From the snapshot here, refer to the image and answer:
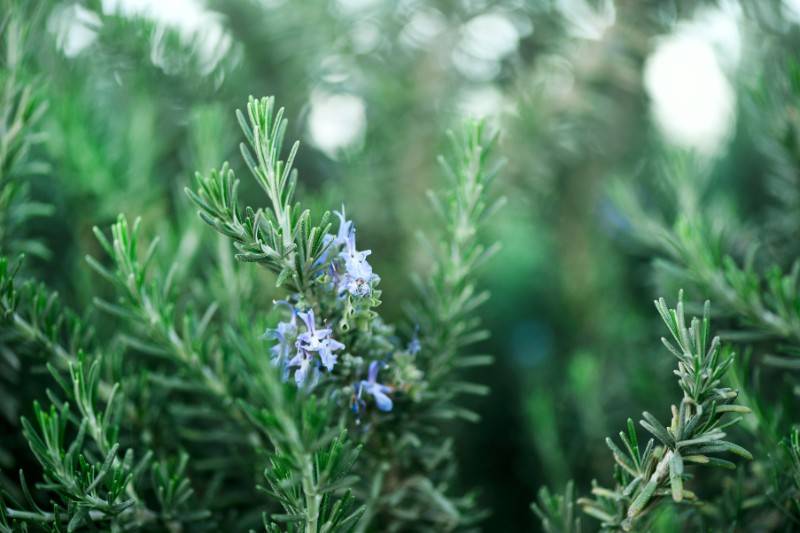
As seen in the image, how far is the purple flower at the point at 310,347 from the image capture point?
345 millimetres

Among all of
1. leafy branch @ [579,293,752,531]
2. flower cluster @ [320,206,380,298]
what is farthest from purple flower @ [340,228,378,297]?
leafy branch @ [579,293,752,531]

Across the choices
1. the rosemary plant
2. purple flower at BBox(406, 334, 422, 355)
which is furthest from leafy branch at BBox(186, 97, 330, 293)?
Answer: purple flower at BBox(406, 334, 422, 355)

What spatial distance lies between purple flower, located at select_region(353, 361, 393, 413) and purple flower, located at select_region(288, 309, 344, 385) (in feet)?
0.12

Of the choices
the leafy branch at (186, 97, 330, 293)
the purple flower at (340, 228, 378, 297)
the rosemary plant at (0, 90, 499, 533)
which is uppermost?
the leafy branch at (186, 97, 330, 293)

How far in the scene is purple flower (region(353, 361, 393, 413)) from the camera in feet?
1.23

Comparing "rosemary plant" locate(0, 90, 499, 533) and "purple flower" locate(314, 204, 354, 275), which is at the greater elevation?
"purple flower" locate(314, 204, 354, 275)

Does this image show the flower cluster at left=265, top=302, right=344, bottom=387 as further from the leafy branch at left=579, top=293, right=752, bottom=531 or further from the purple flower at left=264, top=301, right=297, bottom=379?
the leafy branch at left=579, top=293, right=752, bottom=531

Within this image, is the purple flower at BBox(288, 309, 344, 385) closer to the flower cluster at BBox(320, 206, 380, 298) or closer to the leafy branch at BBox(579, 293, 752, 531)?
the flower cluster at BBox(320, 206, 380, 298)

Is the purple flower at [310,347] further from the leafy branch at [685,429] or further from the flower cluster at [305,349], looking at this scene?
the leafy branch at [685,429]

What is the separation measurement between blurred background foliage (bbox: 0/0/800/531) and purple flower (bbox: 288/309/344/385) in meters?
0.17

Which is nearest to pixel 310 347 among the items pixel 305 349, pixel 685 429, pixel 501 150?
pixel 305 349

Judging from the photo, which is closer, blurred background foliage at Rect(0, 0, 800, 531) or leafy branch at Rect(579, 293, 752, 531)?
leafy branch at Rect(579, 293, 752, 531)

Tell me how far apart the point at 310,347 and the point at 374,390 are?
0.18 feet

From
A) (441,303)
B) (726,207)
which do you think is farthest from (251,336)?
(726,207)
